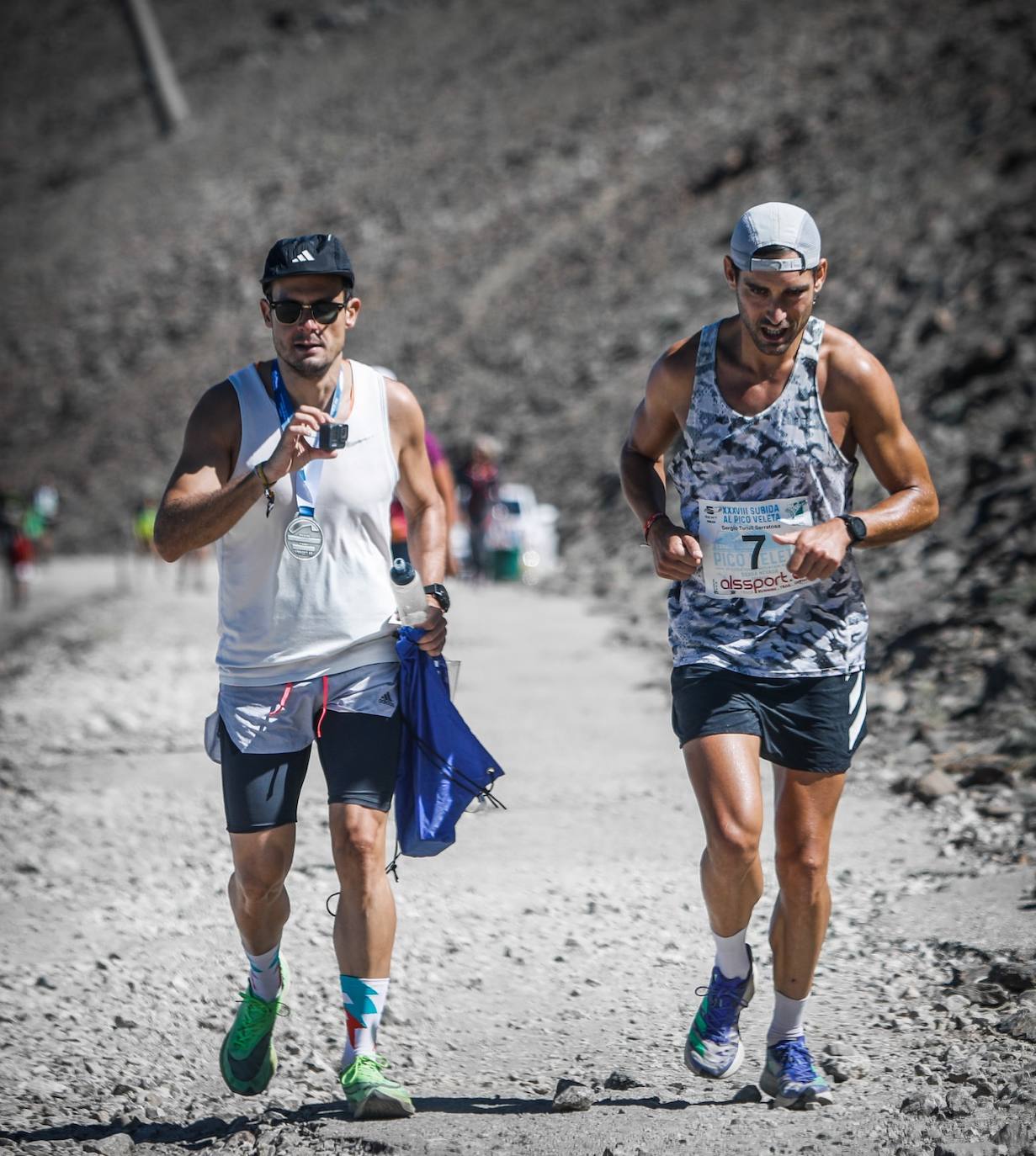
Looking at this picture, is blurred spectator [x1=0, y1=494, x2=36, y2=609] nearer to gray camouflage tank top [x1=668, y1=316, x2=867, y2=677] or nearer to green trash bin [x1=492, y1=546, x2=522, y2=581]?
green trash bin [x1=492, y1=546, x2=522, y2=581]

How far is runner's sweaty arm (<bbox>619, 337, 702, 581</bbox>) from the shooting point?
418 cm

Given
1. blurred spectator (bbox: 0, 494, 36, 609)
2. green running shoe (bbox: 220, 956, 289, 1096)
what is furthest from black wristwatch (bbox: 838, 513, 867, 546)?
blurred spectator (bbox: 0, 494, 36, 609)

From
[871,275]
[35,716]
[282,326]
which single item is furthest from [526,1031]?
[871,275]

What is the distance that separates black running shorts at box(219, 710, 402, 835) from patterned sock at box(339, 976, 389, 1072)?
0.45m

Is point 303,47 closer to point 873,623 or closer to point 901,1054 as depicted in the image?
point 873,623

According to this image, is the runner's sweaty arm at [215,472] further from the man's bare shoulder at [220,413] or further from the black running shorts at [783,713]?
the black running shorts at [783,713]

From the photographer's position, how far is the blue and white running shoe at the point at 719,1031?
4207 millimetres

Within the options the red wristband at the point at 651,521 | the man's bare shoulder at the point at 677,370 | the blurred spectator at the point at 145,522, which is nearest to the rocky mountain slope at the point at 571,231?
the red wristband at the point at 651,521

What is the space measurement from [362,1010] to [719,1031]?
3.12 feet

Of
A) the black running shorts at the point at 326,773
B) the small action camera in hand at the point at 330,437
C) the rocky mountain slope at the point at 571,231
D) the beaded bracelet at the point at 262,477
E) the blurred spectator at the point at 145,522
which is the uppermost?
the rocky mountain slope at the point at 571,231

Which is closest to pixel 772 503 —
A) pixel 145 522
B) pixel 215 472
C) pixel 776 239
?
pixel 776 239

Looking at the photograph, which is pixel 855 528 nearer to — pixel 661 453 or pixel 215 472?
pixel 661 453

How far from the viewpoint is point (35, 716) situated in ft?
36.7

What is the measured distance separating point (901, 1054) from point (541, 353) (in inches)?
1204
